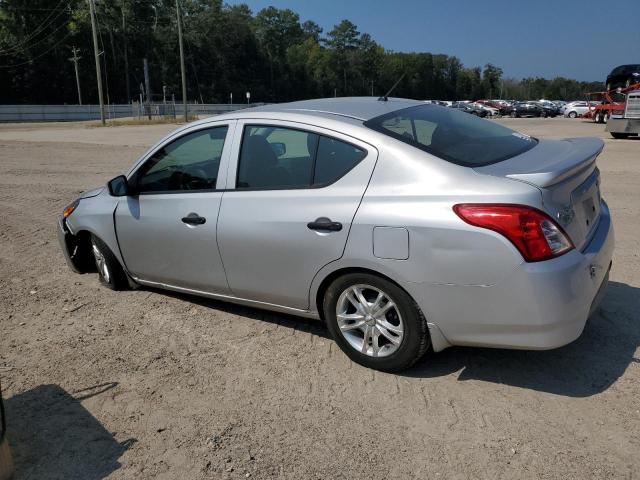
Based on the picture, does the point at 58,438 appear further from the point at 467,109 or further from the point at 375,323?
the point at 467,109

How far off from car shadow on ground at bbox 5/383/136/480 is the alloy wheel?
1411 millimetres

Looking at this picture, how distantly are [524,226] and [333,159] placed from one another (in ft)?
4.07

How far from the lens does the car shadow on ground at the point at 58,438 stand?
2.77 metres

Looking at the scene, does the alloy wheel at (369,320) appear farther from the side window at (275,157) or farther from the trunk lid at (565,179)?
the trunk lid at (565,179)

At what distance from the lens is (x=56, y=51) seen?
89562mm

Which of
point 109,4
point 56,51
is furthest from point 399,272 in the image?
point 109,4

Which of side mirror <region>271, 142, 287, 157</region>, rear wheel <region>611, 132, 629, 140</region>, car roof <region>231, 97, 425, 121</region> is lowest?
rear wheel <region>611, 132, 629, 140</region>

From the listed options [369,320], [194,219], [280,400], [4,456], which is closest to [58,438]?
[4,456]

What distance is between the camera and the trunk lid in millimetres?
3070

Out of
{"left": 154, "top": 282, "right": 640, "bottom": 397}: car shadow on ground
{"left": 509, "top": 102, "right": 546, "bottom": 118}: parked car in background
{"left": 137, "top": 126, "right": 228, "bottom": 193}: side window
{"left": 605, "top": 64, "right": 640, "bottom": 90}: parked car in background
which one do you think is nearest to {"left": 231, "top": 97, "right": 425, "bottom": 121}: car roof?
{"left": 137, "top": 126, "right": 228, "bottom": 193}: side window

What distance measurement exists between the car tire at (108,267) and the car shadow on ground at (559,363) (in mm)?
2769

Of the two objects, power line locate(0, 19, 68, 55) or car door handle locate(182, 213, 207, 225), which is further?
power line locate(0, 19, 68, 55)

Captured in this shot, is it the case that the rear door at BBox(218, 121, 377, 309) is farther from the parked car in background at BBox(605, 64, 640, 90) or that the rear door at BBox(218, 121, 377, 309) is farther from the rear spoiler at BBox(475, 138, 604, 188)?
the parked car in background at BBox(605, 64, 640, 90)

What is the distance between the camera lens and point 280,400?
3.34 meters
